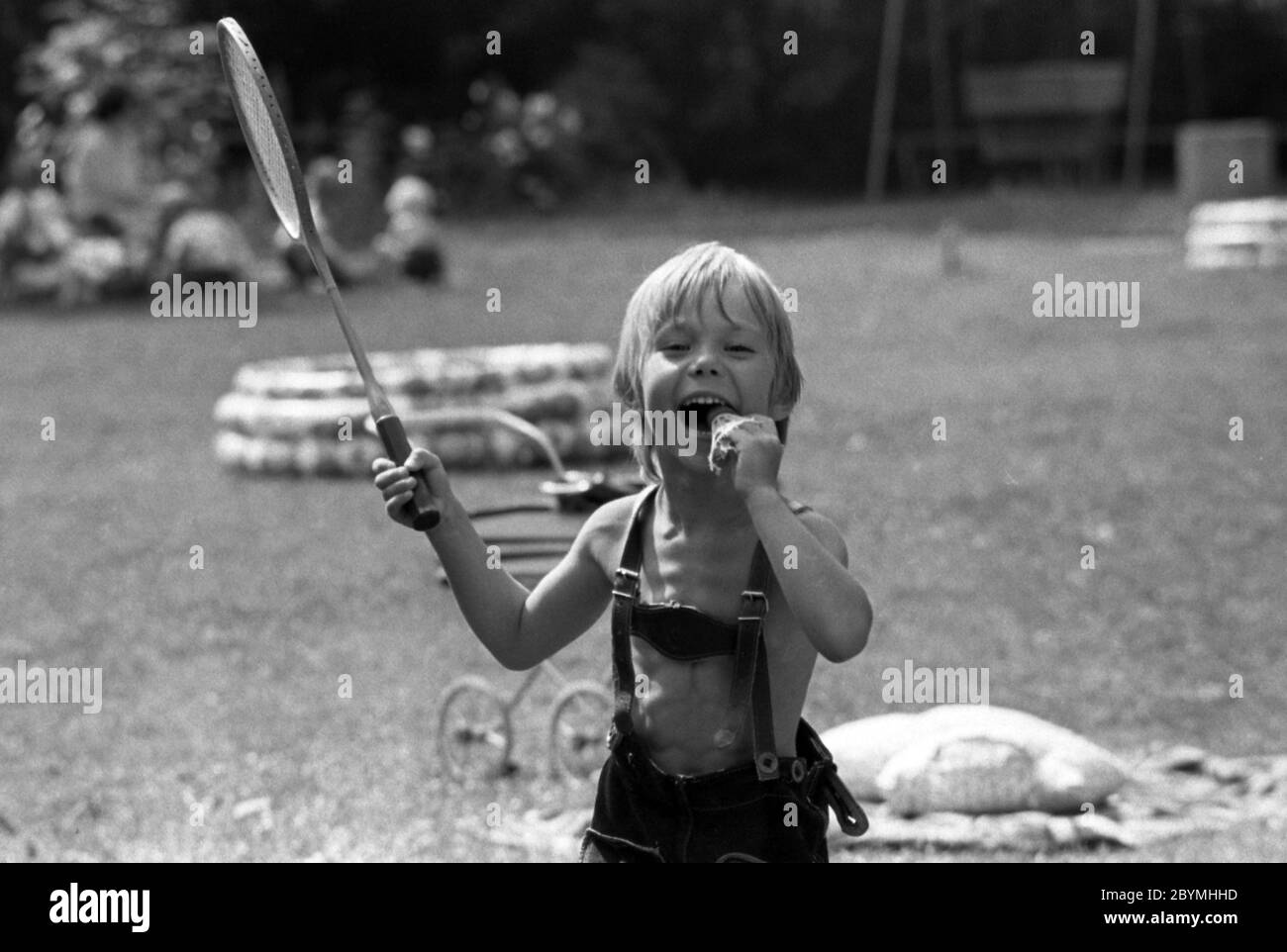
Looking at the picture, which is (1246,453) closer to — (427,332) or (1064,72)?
(427,332)

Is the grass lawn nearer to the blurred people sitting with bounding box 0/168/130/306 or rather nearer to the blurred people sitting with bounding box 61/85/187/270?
the blurred people sitting with bounding box 0/168/130/306

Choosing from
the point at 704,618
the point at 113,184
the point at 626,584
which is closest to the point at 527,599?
the point at 626,584

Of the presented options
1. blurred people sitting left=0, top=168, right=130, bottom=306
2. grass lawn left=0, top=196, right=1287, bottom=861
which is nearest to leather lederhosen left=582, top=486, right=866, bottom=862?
grass lawn left=0, top=196, right=1287, bottom=861

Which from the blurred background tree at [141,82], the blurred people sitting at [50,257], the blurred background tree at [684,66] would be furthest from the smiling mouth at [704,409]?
the blurred background tree at [684,66]

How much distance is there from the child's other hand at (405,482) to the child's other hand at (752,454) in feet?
1.37

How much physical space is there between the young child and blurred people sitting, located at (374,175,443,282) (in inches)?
581

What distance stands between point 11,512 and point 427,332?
5432mm

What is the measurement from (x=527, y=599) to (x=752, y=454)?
1.82 ft

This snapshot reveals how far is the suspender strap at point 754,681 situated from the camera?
124 inches

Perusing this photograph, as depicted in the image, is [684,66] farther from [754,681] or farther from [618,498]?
[754,681]

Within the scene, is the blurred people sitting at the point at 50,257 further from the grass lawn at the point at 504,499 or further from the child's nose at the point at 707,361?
the child's nose at the point at 707,361

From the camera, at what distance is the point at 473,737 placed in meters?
5.90

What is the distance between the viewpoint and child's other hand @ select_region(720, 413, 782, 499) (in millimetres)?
2984

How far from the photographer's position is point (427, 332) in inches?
579
